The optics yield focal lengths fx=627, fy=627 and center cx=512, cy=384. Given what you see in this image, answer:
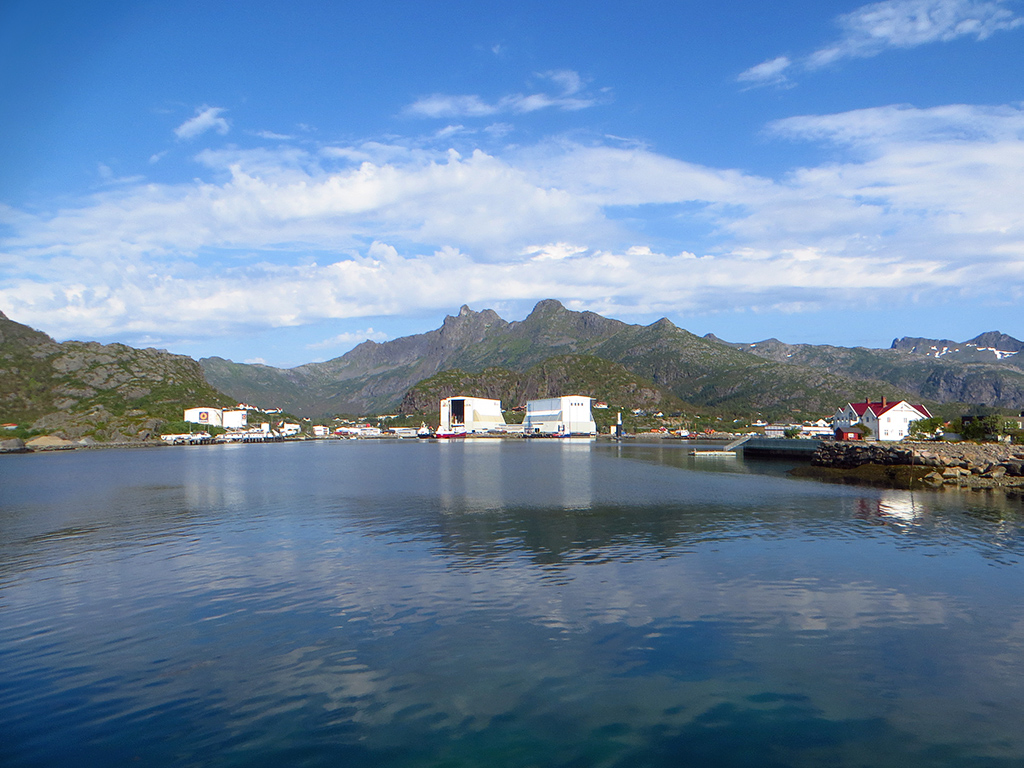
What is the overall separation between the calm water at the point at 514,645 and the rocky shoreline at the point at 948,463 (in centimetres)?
2526

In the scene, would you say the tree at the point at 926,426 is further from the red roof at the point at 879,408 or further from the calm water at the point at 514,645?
the calm water at the point at 514,645

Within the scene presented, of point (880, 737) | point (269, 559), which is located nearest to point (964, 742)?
point (880, 737)

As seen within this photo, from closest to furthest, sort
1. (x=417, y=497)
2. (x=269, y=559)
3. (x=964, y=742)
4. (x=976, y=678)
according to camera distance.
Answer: (x=964, y=742) → (x=976, y=678) → (x=269, y=559) → (x=417, y=497)

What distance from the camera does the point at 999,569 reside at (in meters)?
28.3

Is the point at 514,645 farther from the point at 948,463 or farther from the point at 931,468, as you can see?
the point at 948,463

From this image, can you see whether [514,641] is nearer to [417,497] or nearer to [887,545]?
[887,545]

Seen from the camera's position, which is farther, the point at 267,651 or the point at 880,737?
the point at 267,651

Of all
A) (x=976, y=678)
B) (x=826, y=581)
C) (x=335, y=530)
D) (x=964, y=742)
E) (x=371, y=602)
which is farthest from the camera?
(x=335, y=530)

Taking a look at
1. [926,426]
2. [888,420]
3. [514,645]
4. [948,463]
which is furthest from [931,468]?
[888,420]

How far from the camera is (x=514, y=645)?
1889 centimetres

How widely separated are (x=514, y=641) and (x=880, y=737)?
31.9 ft

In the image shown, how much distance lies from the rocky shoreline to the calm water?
2526cm

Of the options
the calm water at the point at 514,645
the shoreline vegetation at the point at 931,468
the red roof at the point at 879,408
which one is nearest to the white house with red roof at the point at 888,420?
the red roof at the point at 879,408

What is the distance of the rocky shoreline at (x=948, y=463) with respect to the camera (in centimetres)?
6212
